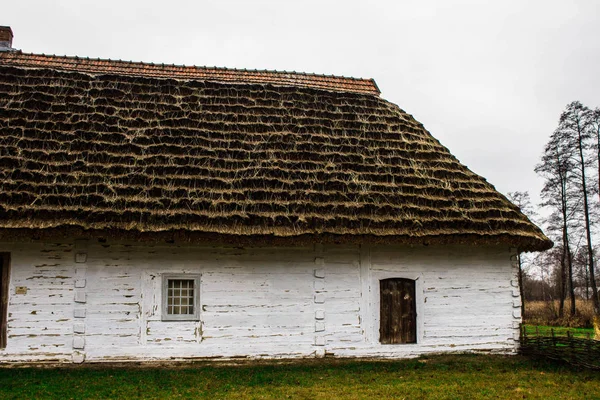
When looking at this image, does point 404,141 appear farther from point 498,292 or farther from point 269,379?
point 269,379

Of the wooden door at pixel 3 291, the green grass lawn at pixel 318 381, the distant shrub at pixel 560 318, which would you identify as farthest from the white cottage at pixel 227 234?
the distant shrub at pixel 560 318

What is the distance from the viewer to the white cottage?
9.35 m

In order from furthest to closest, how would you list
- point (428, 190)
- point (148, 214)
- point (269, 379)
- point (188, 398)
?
point (428, 190) → point (148, 214) → point (269, 379) → point (188, 398)

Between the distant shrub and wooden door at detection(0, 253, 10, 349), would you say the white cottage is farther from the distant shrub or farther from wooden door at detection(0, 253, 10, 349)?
the distant shrub

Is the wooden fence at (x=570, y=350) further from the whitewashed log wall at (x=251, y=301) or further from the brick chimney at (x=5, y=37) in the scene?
the brick chimney at (x=5, y=37)

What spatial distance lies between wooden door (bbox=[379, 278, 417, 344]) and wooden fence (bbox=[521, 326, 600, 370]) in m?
2.53

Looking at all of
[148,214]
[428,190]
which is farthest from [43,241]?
[428,190]

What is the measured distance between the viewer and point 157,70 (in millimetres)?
13383

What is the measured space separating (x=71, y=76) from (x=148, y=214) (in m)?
4.76

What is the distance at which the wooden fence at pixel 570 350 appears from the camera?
986cm

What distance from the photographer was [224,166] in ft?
34.1

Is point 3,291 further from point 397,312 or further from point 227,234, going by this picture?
point 397,312

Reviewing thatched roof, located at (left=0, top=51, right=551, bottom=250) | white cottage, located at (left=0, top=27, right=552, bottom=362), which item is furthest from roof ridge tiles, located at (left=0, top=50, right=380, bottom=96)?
white cottage, located at (left=0, top=27, right=552, bottom=362)

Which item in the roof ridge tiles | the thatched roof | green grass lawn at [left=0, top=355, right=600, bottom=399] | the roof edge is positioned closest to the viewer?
green grass lawn at [left=0, top=355, right=600, bottom=399]
